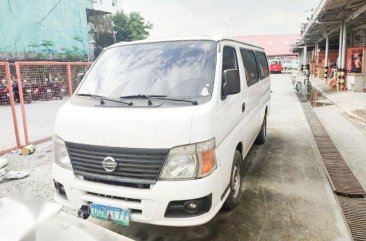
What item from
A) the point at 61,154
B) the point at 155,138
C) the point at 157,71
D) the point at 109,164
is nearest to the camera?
the point at 155,138

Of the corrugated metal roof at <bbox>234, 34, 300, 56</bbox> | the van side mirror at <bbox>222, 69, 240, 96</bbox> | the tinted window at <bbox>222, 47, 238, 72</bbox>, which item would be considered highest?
the corrugated metal roof at <bbox>234, 34, 300, 56</bbox>

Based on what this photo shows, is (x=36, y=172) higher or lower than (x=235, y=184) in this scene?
lower

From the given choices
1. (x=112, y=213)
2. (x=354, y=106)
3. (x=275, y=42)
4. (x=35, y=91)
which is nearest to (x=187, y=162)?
(x=112, y=213)

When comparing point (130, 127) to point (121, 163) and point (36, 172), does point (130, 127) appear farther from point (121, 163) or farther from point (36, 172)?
point (36, 172)

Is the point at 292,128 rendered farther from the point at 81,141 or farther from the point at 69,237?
the point at 69,237

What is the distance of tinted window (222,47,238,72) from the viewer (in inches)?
140

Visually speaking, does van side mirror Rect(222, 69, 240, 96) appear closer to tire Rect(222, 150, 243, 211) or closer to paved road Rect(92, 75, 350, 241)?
tire Rect(222, 150, 243, 211)

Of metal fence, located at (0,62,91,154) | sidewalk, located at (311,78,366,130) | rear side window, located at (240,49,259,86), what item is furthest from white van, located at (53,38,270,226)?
sidewalk, located at (311,78,366,130)

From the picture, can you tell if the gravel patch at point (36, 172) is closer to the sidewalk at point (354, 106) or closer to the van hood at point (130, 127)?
the van hood at point (130, 127)

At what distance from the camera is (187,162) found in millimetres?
2688

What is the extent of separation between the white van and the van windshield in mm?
11

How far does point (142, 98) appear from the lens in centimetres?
314

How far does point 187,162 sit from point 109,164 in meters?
0.70

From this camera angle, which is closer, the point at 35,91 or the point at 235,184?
the point at 235,184
